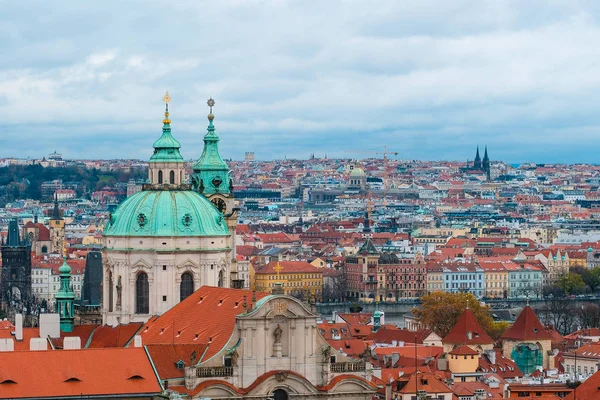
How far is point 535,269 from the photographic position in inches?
6304

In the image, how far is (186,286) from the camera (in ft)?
208

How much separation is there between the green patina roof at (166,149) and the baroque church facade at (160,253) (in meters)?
1.47

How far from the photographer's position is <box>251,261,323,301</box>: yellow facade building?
146m

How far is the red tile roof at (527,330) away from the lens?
85000mm

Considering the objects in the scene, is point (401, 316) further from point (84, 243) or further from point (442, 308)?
point (84, 243)

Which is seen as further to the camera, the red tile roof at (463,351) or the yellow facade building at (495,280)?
the yellow facade building at (495,280)

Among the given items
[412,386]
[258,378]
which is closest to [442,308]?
[412,386]

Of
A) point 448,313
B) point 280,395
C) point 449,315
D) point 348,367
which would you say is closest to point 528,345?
point 449,315

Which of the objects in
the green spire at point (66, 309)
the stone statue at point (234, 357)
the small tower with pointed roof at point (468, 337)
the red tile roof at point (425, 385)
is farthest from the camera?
the small tower with pointed roof at point (468, 337)

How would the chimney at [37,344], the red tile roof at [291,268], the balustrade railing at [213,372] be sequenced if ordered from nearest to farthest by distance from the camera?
the balustrade railing at [213,372]
the chimney at [37,344]
the red tile roof at [291,268]

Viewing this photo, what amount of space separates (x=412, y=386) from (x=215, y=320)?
12.0 meters

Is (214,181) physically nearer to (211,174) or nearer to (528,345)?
(211,174)

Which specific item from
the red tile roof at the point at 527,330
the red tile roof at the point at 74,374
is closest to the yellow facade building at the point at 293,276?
the red tile roof at the point at 527,330

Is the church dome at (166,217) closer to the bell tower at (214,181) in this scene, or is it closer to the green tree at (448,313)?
the bell tower at (214,181)
